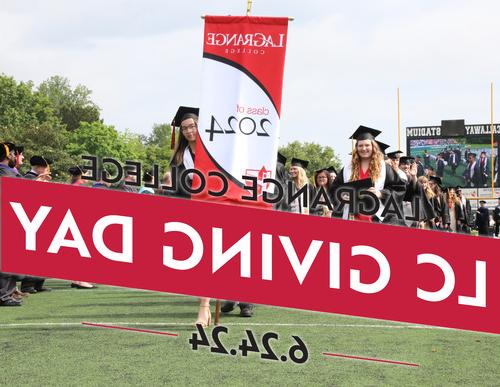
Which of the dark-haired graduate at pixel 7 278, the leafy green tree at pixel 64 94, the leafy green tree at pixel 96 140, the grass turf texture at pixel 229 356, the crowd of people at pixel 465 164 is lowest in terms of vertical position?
the grass turf texture at pixel 229 356

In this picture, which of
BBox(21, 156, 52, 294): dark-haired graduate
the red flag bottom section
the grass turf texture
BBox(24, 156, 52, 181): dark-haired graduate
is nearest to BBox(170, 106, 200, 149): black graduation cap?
the grass turf texture

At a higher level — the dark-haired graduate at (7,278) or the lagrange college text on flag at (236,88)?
the lagrange college text on flag at (236,88)

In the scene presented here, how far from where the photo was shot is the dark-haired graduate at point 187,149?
7.84 meters

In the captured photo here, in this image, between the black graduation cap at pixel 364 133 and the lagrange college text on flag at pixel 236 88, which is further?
the black graduation cap at pixel 364 133

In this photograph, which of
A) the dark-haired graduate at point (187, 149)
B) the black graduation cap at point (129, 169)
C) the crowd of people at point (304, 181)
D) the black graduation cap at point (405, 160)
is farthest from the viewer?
the black graduation cap at point (405, 160)

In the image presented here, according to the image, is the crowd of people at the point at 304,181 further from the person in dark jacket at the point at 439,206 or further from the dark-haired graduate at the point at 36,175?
the person in dark jacket at the point at 439,206

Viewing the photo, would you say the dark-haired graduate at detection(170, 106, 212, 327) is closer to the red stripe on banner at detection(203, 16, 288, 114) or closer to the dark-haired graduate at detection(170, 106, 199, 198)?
the dark-haired graduate at detection(170, 106, 199, 198)

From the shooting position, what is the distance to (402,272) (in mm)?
5793

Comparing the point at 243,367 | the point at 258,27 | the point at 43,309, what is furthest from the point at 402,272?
the point at 43,309

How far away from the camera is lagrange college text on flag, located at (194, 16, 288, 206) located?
24.7ft

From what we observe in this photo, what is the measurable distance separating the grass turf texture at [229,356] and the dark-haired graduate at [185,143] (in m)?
1.44

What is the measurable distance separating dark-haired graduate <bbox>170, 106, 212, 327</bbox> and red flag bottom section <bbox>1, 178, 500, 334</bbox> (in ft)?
5.79

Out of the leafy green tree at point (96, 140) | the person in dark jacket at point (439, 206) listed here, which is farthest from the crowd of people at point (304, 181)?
the leafy green tree at point (96, 140)

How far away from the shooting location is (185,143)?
810cm
